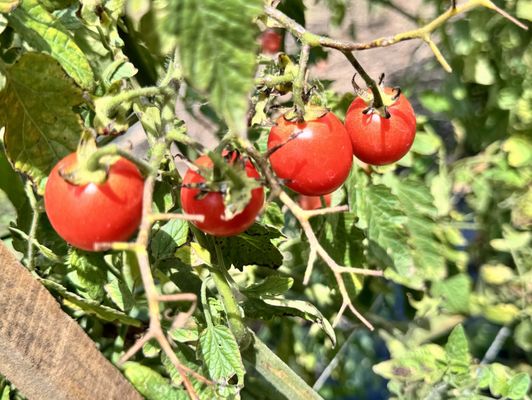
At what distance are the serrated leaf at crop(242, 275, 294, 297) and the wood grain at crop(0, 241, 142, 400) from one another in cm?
18

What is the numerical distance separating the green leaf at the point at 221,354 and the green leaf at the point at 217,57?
0.35 m

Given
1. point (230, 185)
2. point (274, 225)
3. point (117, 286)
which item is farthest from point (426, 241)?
point (230, 185)

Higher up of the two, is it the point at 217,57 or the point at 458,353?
the point at 217,57

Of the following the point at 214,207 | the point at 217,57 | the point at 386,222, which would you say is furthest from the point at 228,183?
the point at 386,222

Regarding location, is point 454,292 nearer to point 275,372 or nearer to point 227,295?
point 275,372

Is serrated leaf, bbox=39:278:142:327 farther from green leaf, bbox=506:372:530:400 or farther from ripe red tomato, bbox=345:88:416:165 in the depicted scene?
green leaf, bbox=506:372:530:400

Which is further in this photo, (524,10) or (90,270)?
(524,10)

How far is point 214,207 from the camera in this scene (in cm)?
62

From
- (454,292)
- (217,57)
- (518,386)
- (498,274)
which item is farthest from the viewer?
(498,274)

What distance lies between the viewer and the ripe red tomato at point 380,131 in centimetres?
77

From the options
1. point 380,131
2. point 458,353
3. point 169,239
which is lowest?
point 458,353

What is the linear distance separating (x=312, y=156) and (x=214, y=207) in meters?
0.13

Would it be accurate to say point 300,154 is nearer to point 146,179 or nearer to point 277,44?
point 146,179

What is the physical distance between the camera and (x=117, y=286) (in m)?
0.82
